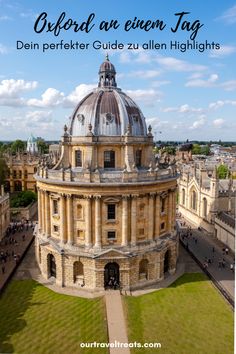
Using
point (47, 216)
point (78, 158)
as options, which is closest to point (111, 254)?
point (47, 216)

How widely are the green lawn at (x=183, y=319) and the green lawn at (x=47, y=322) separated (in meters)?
3.27

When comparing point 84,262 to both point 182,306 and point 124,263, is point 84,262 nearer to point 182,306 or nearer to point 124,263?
point 124,263

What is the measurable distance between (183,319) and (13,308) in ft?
51.9

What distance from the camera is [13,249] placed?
45094mm

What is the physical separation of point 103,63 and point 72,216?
61.7ft

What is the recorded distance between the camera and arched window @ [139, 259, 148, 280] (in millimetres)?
35281

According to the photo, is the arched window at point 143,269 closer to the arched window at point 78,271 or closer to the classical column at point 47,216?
the arched window at point 78,271

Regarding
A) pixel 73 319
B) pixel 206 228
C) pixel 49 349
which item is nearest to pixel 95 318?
pixel 73 319

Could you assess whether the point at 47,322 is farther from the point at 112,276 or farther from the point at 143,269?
the point at 143,269

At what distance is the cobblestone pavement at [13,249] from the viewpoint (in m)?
37.2

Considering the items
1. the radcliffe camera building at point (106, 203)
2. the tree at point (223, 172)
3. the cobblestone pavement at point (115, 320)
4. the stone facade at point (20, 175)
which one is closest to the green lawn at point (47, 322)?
the cobblestone pavement at point (115, 320)

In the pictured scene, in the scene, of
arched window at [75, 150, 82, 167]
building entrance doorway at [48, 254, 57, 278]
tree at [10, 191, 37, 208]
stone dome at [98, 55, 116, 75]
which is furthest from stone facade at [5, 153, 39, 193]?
arched window at [75, 150, 82, 167]

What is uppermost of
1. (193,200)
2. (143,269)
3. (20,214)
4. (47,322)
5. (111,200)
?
(111,200)

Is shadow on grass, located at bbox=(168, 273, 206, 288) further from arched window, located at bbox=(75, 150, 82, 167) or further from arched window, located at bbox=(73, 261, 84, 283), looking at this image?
arched window, located at bbox=(75, 150, 82, 167)
